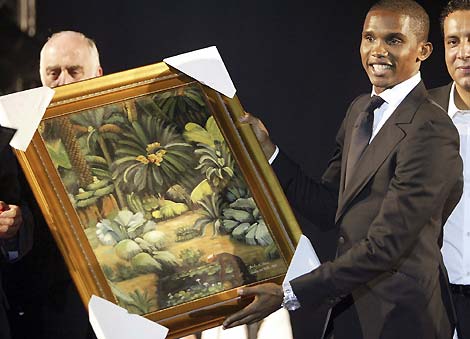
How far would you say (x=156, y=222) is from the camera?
97.9 inches

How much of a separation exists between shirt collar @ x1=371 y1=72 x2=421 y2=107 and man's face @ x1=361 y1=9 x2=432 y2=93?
0.06ft

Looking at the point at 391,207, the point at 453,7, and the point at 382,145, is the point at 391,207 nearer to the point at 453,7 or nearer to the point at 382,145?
the point at 382,145

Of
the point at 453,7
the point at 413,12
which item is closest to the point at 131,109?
the point at 413,12

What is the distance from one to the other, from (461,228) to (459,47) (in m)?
0.59

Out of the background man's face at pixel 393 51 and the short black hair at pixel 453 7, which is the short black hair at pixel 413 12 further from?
the short black hair at pixel 453 7

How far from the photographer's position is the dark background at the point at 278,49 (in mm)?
3082

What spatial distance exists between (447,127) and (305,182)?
53 centimetres

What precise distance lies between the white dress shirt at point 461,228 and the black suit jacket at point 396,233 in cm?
A: 16

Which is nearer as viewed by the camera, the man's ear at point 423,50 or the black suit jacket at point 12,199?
the man's ear at point 423,50

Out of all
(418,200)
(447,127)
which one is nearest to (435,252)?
(418,200)

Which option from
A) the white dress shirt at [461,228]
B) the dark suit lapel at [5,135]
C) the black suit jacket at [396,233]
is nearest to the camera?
the dark suit lapel at [5,135]

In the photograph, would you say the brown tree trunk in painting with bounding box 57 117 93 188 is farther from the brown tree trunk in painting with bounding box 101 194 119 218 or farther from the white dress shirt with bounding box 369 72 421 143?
the white dress shirt with bounding box 369 72 421 143

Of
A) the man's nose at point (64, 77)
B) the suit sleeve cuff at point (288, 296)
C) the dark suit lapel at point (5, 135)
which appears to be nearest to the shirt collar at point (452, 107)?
the suit sleeve cuff at point (288, 296)

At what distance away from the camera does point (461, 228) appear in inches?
111
